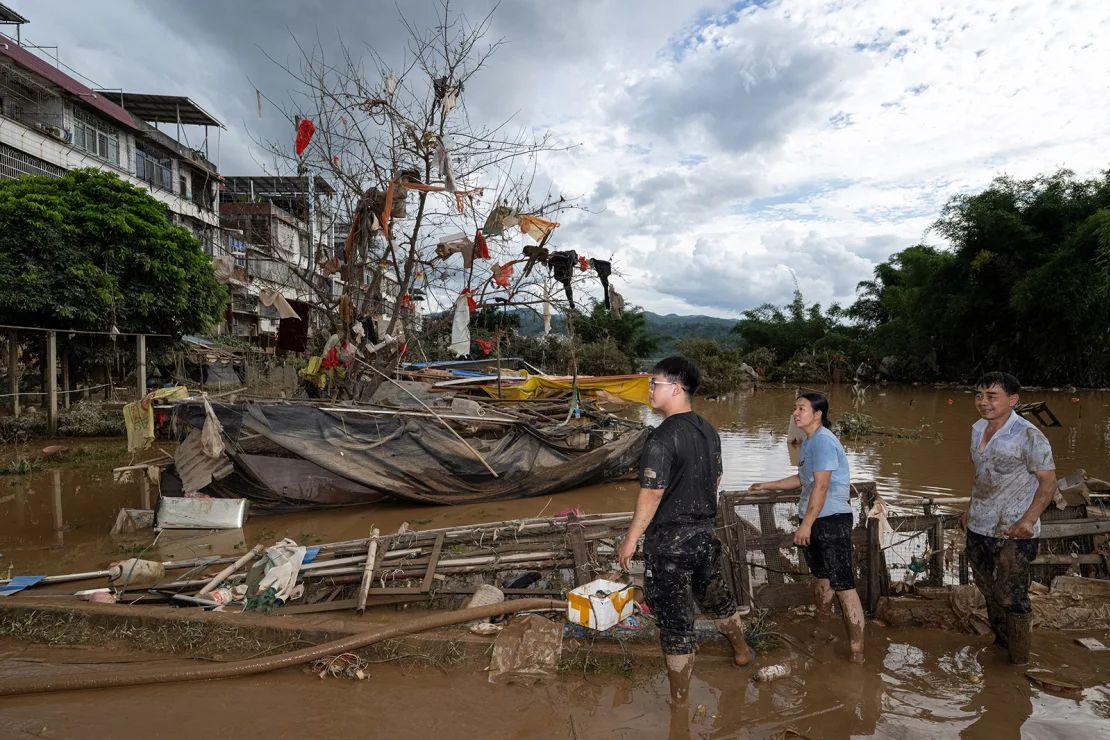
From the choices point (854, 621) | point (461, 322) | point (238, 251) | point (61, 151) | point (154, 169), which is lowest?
point (854, 621)

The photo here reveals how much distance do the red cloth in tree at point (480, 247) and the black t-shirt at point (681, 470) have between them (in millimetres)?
7026

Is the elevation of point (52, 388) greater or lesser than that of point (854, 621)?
greater

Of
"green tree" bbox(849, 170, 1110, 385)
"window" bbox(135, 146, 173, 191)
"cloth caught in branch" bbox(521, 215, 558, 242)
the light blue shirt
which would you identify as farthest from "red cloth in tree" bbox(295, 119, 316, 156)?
"green tree" bbox(849, 170, 1110, 385)

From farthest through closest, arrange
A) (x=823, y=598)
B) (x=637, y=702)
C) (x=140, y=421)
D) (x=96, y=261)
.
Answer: (x=96, y=261) → (x=140, y=421) → (x=823, y=598) → (x=637, y=702)

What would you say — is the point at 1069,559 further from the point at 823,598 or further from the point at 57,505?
the point at 57,505

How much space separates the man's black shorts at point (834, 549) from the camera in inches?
143

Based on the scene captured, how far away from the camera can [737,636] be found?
350 cm

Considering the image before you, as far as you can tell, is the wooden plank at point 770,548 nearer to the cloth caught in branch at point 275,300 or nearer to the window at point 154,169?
the cloth caught in branch at point 275,300

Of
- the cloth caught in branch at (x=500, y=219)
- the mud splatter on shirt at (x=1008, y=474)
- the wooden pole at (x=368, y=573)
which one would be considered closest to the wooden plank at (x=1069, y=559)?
the mud splatter on shirt at (x=1008, y=474)

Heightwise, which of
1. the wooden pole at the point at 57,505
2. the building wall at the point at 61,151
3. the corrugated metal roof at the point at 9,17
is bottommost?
the wooden pole at the point at 57,505

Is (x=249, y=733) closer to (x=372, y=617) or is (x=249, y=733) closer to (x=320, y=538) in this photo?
(x=372, y=617)

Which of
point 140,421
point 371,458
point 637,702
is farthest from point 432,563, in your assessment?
point 140,421

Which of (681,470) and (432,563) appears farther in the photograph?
A: (432,563)

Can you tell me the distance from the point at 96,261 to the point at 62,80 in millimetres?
8159
